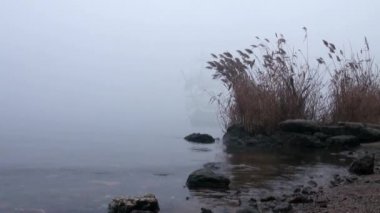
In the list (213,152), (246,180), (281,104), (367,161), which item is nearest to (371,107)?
(281,104)

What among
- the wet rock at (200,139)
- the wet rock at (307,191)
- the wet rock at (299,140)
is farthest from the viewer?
the wet rock at (200,139)

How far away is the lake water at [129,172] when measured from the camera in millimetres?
5160

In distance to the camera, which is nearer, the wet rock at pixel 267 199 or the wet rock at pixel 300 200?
the wet rock at pixel 300 200

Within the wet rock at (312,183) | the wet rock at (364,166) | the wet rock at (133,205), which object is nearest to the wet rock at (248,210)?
the wet rock at (133,205)

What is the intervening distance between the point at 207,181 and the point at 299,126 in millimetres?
5627

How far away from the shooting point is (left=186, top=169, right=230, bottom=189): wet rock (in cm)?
598

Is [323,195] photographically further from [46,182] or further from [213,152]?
[213,152]

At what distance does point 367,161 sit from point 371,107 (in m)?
4.91

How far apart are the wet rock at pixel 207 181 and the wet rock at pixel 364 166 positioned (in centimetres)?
226

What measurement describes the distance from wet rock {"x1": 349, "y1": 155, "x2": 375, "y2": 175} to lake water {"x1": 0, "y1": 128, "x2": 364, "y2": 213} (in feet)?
1.13

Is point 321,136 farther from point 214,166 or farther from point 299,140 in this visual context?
point 214,166

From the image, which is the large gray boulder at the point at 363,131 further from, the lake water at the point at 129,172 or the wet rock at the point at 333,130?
the lake water at the point at 129,172

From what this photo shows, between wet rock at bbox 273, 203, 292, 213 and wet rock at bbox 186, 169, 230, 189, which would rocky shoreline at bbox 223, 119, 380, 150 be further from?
wet rock at bbox 273, 203, 292, 213

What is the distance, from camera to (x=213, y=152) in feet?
33.9
